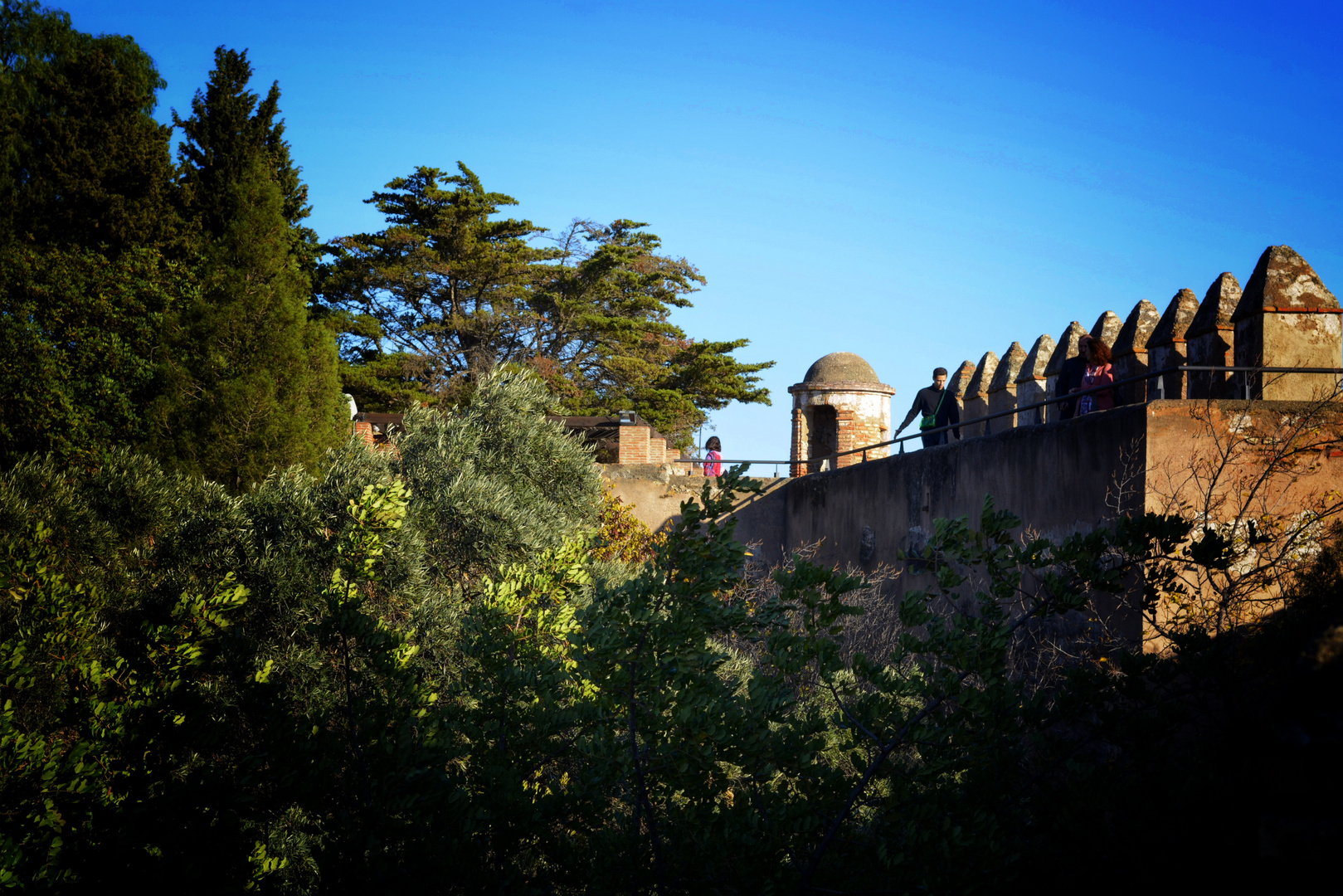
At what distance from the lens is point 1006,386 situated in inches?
367

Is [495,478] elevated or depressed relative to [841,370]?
depressed

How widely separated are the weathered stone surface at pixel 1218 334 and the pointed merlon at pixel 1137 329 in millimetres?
646

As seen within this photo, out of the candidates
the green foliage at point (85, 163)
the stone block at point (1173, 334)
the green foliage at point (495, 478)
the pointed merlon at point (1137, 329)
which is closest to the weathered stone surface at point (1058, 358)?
the pointed merlon at point (1137, 329)

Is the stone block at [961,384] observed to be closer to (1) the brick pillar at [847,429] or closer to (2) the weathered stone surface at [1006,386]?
(2) the weathered stone surface at [1006,386]

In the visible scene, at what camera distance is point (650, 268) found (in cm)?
2767

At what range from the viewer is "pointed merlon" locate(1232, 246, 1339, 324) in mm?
5945

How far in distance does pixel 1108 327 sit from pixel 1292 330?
217 centimetres

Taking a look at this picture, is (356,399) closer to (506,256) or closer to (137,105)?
(506,256)

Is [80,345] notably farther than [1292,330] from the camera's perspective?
Yes

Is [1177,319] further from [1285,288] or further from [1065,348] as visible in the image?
[1065,348]

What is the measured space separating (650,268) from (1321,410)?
909 inches

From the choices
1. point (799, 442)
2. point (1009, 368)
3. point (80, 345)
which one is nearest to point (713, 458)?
point (799, 442)

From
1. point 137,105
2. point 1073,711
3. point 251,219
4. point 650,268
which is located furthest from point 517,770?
point 650,268

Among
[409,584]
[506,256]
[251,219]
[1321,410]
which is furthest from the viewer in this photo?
[506,256]
